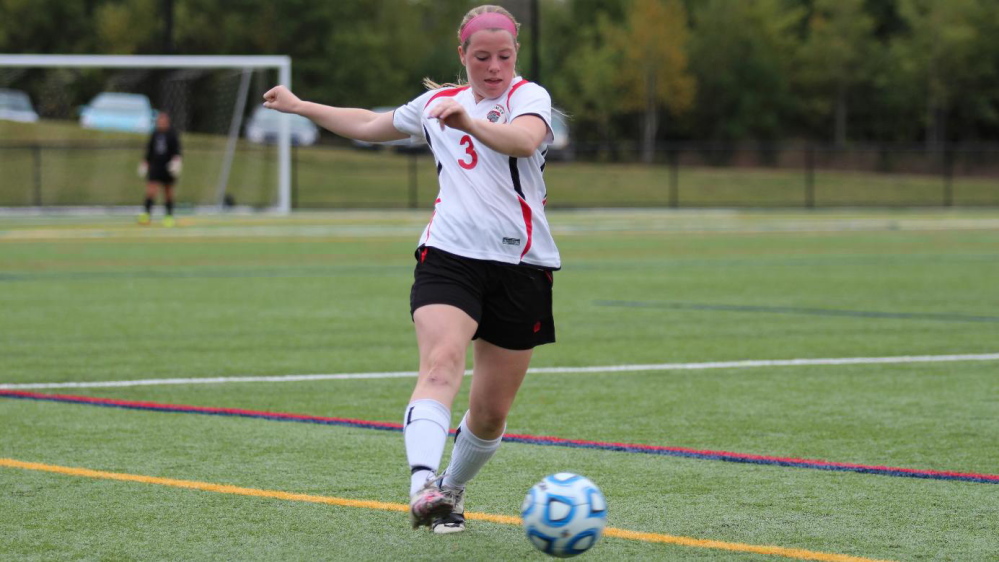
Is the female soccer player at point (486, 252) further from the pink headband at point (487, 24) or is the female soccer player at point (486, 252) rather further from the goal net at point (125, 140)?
the goal net at point (125, 140)

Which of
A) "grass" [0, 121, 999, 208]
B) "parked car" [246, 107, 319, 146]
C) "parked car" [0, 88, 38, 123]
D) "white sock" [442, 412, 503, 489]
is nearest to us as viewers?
"white sock" [442, 412, 503, 489]

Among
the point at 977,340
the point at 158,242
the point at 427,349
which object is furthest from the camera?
the point at 158,242

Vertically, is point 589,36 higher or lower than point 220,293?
higher

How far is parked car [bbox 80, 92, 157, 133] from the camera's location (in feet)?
143

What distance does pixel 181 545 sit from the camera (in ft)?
16.1

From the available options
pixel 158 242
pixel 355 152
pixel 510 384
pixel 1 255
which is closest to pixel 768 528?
pixel 510 384

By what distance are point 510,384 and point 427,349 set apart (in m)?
0.42

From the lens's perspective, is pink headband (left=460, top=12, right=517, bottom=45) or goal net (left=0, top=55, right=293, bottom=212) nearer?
pink headband (left=460, top=12, right=517, bottom=45)

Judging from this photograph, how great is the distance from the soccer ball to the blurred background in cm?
4176

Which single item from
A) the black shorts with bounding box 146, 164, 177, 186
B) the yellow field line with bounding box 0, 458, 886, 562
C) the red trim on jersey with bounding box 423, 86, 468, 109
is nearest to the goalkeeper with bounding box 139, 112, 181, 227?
the black shorts with bounding box 146, 164, 177, 186

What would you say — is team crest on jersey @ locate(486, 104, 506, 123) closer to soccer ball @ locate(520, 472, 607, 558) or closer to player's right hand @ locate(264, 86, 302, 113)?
player's right hand @ locate(264, 86, 302, 113)

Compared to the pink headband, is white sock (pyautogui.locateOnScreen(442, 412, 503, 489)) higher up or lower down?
lower down

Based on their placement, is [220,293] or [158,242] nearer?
[220,293]

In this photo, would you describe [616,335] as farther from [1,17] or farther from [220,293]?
[1,17]
